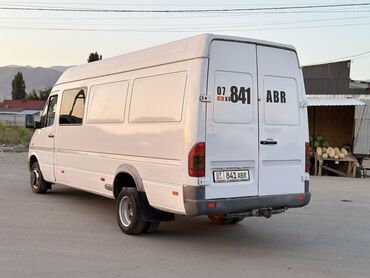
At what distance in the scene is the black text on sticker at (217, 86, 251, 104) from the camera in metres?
6.12

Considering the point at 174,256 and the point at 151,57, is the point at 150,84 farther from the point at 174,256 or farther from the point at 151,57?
the point at 174,256

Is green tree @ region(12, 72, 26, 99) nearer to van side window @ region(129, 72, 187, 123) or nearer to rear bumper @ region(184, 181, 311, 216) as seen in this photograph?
van side window @ region(129, 72, 187, 123)

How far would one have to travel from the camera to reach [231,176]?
242 inches

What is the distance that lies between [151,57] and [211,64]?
1248mm

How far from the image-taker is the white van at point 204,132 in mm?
6000

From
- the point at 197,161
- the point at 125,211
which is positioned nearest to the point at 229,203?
the point at 197,161

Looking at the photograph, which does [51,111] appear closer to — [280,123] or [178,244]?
[178,244]

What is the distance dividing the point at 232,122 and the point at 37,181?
6040 mm

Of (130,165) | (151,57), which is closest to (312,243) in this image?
(130,165)

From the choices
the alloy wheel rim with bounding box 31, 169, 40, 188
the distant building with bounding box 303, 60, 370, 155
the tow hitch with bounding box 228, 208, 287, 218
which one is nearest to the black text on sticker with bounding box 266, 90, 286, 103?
the tow hitch with bounding box 228, 208, 287, 218

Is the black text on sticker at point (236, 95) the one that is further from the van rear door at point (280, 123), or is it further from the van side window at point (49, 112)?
the van side window at point (49, 112)

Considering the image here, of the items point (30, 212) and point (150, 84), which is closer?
point (150, 84)

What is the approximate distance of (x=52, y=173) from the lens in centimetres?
985

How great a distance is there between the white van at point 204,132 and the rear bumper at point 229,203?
0.04ft
